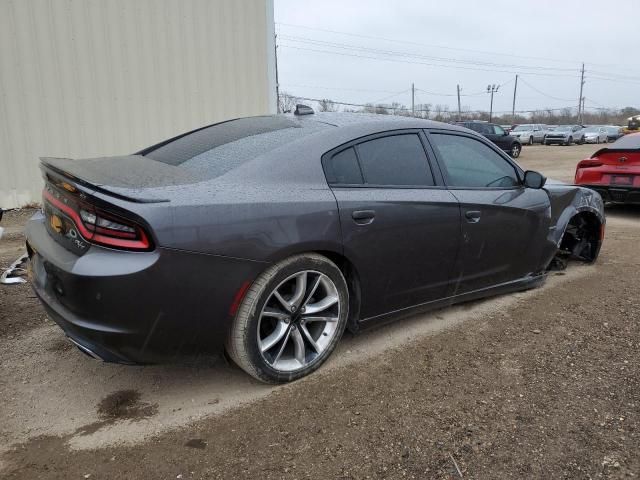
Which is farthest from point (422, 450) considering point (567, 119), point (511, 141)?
point (567, 119)

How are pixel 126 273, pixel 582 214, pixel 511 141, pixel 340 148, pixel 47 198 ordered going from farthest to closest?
pixel 511 141 < pixel 582 214 < pixel 340 148 < pixel 47 198 < pixel 126 273

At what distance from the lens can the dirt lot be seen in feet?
7.10

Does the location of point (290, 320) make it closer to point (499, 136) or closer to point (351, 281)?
point (351, 281)

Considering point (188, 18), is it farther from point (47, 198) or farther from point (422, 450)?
point (422, 450)

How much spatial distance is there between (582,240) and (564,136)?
3298 centimetres

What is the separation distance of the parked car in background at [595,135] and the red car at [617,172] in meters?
32.6

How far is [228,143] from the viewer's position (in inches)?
117

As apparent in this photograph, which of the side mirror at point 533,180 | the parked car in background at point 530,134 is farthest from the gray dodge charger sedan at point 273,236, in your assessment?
the parked car in background at point 530,134

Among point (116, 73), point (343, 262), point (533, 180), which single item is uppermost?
point (116, 73)

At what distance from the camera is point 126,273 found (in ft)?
7.01

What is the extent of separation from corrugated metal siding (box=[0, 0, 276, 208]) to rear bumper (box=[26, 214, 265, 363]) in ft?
22.2

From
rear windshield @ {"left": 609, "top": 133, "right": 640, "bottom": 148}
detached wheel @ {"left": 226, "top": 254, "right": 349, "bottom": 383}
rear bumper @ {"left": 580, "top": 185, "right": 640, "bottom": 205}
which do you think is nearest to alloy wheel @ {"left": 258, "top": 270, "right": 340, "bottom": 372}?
detached wheel @ {"left": 226, "top": 254, "right": 349, "bottom": 383}

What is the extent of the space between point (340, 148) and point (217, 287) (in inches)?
44.1

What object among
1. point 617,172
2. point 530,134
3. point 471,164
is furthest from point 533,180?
point 530,134
